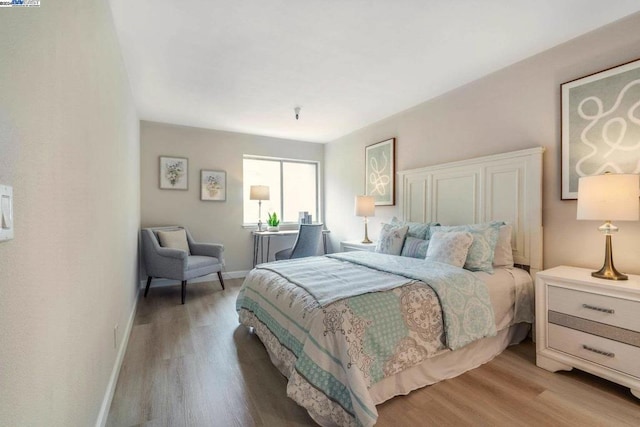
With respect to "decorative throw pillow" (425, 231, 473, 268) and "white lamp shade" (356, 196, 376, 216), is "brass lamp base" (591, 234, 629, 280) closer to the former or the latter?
"decorative throw pillow" (425, 231, 473, 268)

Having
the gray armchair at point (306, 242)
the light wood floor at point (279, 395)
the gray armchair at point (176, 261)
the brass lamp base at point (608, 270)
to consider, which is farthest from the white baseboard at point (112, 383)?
the brass lamp base at point (608, 270)

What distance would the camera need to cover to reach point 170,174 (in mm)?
4387

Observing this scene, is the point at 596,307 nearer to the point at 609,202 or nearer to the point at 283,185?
the point at 609,202

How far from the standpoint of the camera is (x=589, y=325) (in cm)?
194

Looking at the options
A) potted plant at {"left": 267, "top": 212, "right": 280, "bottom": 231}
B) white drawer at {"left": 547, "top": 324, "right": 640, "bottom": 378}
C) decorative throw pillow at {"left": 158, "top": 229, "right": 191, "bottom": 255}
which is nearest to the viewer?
white drawer at {"left": 547, "top": 324, "right": 640, "bottom": 378}

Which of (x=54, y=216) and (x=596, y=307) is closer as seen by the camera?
(x=54, y=216)

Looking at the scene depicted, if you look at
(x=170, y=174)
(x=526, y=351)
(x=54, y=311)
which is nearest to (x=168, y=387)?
(x=54, y=311)

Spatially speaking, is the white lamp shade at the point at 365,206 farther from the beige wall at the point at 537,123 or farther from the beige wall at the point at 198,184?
the beige wall at the point at 198,184

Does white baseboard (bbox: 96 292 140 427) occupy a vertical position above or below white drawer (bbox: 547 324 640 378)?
below

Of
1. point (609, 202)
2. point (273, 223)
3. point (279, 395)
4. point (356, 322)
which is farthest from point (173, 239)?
point (609, 202)

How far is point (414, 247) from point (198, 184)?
3402 millimetres

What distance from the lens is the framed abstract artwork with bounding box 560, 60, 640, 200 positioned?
6.75 ft

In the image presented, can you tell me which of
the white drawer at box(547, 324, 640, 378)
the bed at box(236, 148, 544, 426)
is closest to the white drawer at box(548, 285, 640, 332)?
the white drawer at box(547, 324, 640, 378)

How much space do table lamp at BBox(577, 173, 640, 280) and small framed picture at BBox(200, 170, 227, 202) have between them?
4374 millimetres
